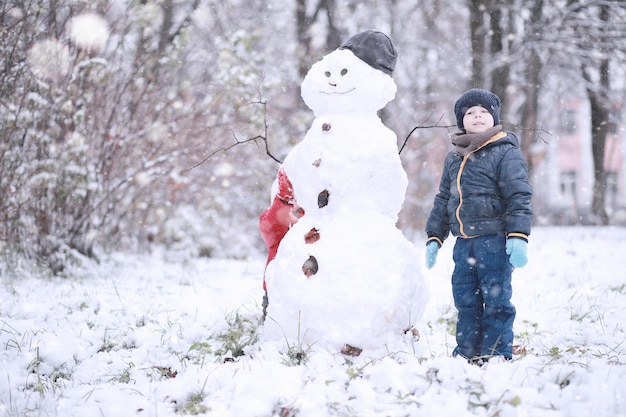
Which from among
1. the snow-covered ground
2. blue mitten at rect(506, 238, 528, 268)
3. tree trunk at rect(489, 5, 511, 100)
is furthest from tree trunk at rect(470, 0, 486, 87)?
blue mitten at rect(506, 238, 528, 268)

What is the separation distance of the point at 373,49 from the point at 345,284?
1.36 metres

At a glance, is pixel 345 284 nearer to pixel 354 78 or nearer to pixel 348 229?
pixel 348 229

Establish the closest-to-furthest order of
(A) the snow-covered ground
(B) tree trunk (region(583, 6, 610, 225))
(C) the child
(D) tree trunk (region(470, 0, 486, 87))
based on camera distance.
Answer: (A) the snow-covered ground
(C) the child
(D) tree trunk (region(470, 0, 486, 87))
(B) tree trunk (region(583, 6, 610, 225))

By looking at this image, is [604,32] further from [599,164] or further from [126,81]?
[126,81]

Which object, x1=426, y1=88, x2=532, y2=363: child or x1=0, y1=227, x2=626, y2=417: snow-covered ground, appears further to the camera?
x1=426, y1=88, x2=532, y2=363: child

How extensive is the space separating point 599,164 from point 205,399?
10649 mm

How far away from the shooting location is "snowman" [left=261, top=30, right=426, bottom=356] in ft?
8.79

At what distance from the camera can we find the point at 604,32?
8.02m

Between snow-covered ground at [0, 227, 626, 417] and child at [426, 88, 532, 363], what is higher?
child at [426, 88, 532, 363]

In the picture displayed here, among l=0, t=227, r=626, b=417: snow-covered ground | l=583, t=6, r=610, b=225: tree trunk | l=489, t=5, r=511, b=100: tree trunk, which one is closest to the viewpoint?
l=0, t=227, r=626, b=417: snow-covered ground

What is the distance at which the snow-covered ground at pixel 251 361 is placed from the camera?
2.12 metres

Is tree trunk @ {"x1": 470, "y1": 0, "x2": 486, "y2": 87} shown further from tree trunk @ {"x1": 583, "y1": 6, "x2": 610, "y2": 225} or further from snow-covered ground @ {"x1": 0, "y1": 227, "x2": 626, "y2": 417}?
snow-covered ground @ {"x1": 0, "y1": 227, "x2": 626, "y2": 417}

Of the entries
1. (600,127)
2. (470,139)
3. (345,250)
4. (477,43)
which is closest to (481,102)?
(470,139)

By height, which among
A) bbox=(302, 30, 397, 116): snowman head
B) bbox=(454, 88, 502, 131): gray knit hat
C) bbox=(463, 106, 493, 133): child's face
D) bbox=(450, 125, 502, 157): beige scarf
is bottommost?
bbox=(450, 125, 502, 157): beige scarf
